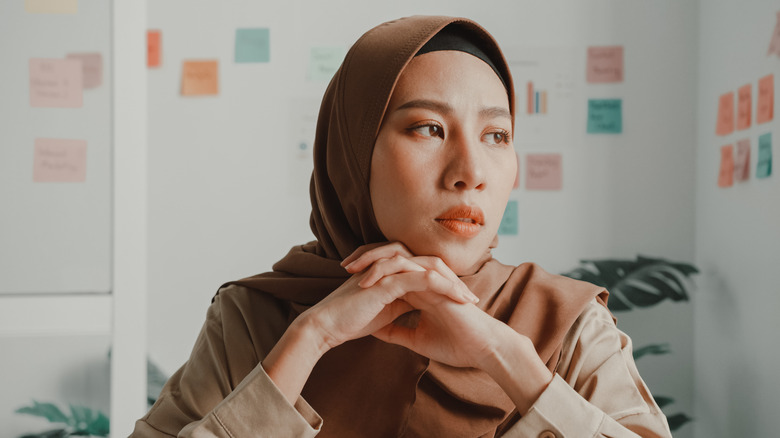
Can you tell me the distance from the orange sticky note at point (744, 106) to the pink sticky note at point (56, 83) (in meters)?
1.96

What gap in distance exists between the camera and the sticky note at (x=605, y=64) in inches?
97.7

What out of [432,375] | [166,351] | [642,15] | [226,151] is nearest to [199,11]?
[226,151]

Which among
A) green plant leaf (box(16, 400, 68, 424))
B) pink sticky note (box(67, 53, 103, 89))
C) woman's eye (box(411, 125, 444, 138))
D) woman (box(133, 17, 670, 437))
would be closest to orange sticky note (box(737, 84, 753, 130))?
woman (box(133, 17, 670, 437))

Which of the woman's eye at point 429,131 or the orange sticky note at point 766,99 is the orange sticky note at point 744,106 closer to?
the orange sticky note at point 766,99

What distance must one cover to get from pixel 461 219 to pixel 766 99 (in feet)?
4.40

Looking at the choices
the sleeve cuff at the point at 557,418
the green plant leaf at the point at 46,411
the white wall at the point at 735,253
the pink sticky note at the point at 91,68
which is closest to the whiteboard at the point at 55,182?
the pink sticky note at the point at 91,68

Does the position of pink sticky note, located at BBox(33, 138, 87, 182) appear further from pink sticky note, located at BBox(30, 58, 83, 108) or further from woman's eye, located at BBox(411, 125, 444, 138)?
woman's eye, located at BBox(411, 125, 444, 138)

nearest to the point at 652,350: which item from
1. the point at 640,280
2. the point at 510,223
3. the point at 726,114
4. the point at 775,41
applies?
the point at 640,280

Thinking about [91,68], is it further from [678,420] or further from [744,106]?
[678,420]

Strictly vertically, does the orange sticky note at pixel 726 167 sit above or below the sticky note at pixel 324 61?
below

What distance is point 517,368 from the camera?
0.89 metres

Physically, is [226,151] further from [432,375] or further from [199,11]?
[432,375]

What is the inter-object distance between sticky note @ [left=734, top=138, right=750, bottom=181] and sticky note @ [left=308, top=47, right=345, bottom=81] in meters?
1.39

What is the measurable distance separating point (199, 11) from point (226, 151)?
1.76 ft
